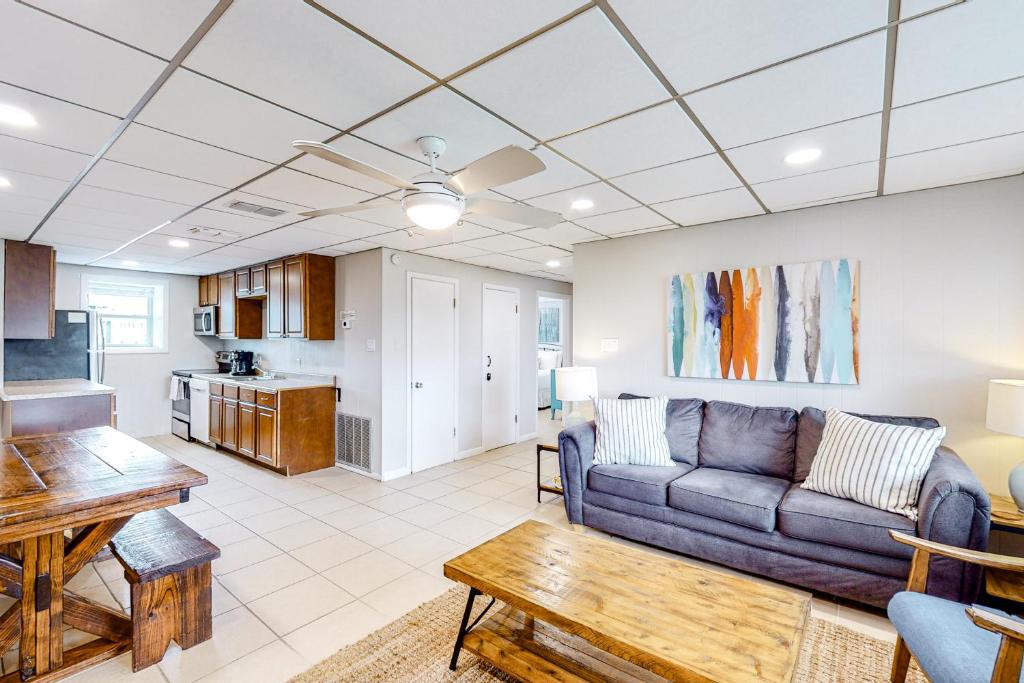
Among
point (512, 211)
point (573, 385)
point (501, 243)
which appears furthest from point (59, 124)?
point (573, 385)

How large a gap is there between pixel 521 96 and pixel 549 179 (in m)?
0.91

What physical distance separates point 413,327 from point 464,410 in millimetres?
1222

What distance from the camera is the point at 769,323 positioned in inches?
140

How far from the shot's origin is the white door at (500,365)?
5824 millimetres

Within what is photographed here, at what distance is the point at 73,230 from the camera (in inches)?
157

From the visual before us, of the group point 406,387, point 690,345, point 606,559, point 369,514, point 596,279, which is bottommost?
point 369,514

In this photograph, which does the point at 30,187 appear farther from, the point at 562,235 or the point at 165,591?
the point at 562,235

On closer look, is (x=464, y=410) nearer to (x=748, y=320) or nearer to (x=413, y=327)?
(x=413, y=327)

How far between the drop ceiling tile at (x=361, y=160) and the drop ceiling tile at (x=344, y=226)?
0.89 meters

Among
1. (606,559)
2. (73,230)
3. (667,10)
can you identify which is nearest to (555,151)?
(667,10)

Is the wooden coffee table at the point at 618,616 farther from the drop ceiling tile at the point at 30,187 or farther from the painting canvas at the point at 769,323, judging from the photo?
the drop ceiling tile at the point at 30,187

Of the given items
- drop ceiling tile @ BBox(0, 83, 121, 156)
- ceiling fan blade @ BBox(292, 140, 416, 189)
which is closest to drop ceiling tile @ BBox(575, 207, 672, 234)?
ceiling fan blade @ BBox(292, 140, 416, 189)

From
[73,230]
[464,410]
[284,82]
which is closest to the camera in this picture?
[284,82]

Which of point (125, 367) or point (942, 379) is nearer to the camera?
point (942, 379)
